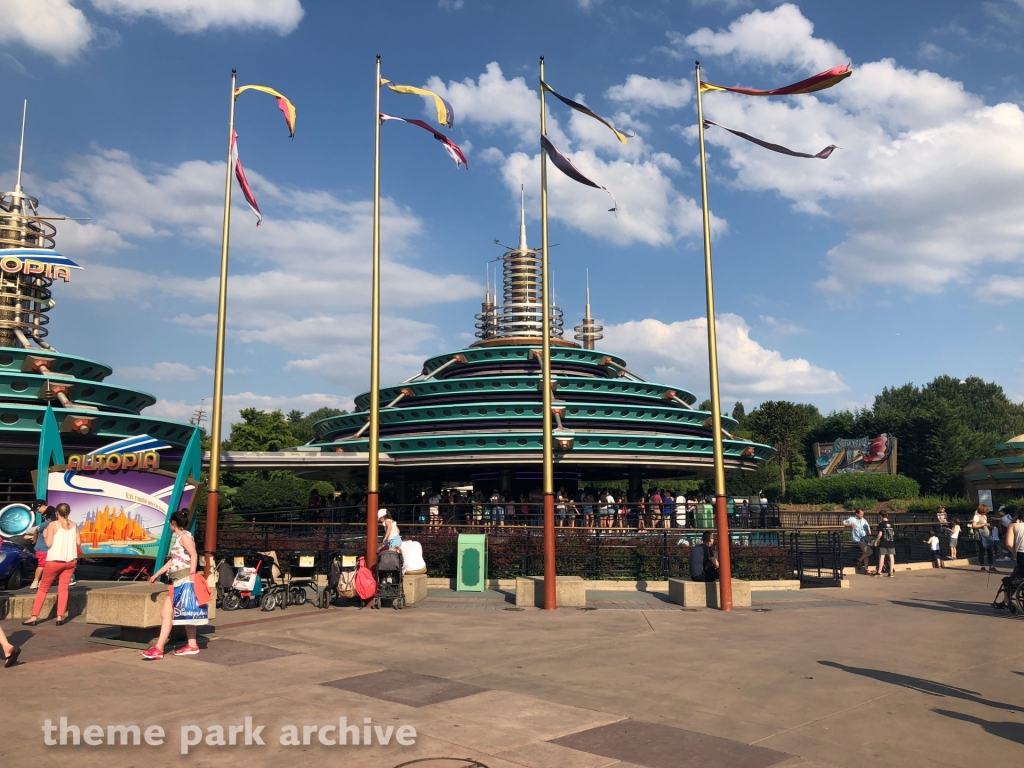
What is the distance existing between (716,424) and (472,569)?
676 centimetres

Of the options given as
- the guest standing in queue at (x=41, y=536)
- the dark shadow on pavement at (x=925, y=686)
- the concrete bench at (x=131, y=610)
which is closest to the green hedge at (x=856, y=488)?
the dark shadow on pavement at (x=925, y=686)

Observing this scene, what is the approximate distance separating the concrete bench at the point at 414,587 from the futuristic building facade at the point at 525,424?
1428cm

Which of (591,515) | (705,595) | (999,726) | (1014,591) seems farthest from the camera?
(591,515)

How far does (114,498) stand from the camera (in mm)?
20297

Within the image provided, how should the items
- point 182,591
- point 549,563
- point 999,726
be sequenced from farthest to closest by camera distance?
point 549,563
point 182,591
point 999,726

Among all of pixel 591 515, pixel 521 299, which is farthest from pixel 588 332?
pixel 591 515

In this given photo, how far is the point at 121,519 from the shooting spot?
20.3 m

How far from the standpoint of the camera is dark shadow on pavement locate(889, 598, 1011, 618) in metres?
16.6

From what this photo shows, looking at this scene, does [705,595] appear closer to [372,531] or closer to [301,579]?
[372,531]

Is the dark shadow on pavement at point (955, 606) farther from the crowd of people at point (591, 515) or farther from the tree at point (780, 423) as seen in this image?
the tree at point (780, 423)

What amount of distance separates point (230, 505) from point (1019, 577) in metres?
42.8

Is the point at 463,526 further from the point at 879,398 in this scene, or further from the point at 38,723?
the point at 879,398

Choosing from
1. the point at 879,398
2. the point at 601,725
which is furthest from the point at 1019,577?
the point at 879,398

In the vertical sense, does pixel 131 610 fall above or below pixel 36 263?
below
